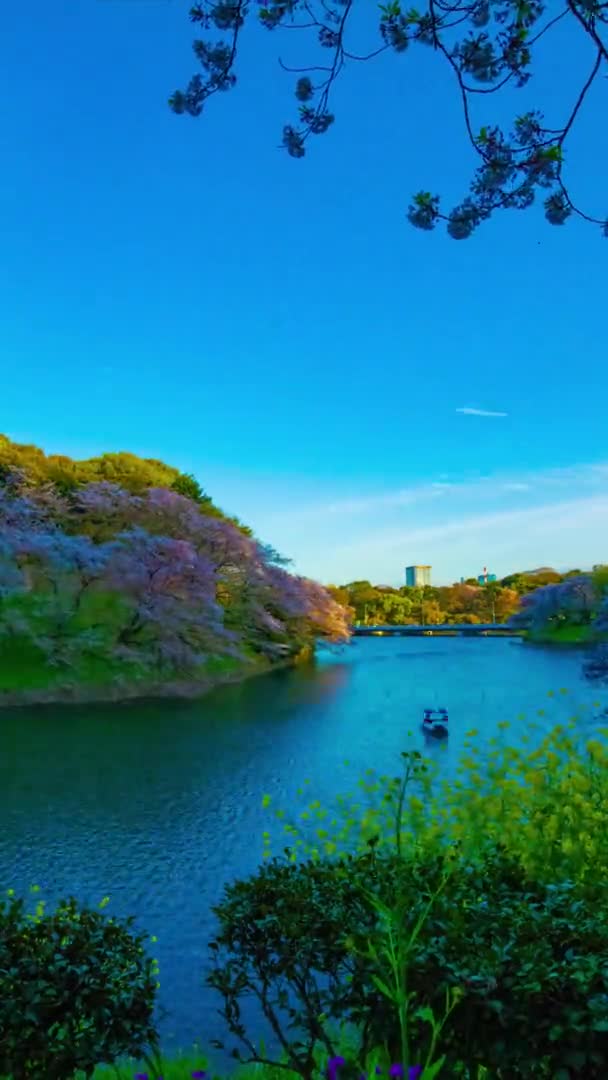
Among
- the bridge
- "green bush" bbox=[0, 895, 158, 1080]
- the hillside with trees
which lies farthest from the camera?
the bridge

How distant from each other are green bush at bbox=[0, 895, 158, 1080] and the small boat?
14.9 metres

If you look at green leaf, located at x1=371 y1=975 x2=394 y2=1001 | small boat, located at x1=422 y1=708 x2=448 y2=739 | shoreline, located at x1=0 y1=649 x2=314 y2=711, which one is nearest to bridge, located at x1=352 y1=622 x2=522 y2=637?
shoreline, located at x1=0 y1=649 x2=314 y2=711

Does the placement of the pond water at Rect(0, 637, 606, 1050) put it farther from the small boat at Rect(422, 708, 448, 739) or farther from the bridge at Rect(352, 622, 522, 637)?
the bridge at Rect(352, 622, 522, 637)

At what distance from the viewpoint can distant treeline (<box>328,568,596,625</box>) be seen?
2862 inches

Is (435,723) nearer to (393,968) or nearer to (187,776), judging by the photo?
(187,776)

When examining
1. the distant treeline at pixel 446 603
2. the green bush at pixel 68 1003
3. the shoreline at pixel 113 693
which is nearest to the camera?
the green bush at pixel 68 1003

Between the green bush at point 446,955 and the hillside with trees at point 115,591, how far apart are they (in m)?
20.2

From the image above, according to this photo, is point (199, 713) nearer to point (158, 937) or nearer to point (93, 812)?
point (93, 812)

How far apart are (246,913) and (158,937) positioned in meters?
5.11

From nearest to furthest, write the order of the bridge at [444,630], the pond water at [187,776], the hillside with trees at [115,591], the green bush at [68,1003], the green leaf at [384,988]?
the green leaf at [384,988] → the green bush at [68,1003] → the pond water at [187,776] → the hillside with trees at [115,591] → the bridge at [444,630]

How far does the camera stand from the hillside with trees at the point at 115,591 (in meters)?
23.7

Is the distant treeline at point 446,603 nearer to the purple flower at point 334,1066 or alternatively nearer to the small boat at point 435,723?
the small boat at point 435,723

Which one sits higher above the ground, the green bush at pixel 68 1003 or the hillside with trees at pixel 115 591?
the hillside with trees at pixel 115 591

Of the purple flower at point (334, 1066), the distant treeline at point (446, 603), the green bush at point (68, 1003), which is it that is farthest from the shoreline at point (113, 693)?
the distant treeline at point (446, 603)
